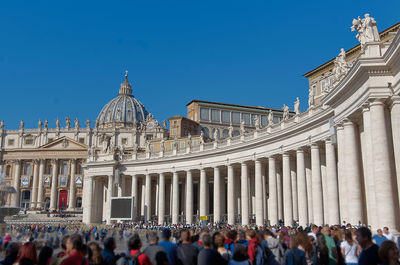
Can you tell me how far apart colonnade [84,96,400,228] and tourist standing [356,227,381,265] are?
15.9 m

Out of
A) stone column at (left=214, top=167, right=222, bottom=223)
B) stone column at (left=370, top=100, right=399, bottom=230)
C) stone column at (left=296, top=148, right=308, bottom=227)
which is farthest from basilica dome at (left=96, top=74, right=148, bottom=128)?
stone column at (left=370, top=100, right=399, bottom=230)

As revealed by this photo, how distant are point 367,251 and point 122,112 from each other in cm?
16546

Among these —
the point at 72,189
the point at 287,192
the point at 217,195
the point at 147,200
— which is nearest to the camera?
the point at 287,192

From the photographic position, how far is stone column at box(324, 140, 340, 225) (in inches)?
1373

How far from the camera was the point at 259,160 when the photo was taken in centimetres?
5097

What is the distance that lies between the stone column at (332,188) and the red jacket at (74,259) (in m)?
29.6

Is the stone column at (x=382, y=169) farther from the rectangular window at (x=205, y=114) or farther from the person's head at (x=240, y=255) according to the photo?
the rectangular window at (x=205, y=114)

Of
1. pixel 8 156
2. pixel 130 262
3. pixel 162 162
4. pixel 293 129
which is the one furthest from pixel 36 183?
pixel 130 262

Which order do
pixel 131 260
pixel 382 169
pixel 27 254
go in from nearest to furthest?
pixel 27 254 < pixel 131 260 < pixel 382 169

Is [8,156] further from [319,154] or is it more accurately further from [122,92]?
[319,154]

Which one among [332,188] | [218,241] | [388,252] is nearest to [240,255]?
[218,241]

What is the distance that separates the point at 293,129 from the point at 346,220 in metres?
15.0

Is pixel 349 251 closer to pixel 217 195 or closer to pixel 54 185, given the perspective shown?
pixel 217 195

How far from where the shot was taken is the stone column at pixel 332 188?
3488 centimetres
